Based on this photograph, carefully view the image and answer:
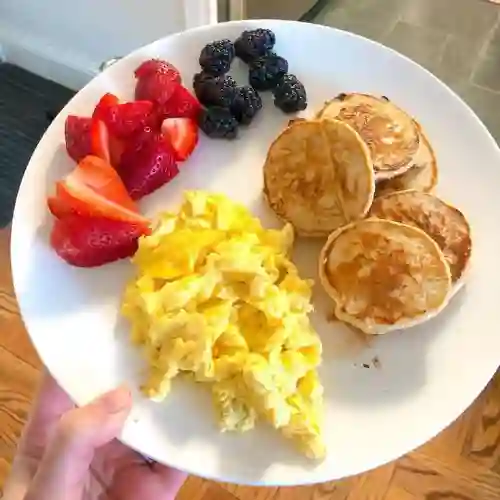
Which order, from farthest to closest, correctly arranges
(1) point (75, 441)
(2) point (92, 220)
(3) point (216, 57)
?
(3) point (216, 57) → (2) point (92, 220) → (1) point (75, 441)

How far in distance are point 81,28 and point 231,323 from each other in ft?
4.70

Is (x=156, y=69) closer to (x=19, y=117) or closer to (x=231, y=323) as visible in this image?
(x=231, y=323)

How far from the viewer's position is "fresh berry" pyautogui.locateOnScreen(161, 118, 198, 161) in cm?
115

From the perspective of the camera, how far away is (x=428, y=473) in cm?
163

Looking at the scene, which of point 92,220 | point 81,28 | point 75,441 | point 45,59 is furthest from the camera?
point 45,59

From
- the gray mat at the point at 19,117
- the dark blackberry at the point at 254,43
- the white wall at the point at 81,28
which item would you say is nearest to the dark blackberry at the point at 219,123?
the dark blackberry at the point at 254,43

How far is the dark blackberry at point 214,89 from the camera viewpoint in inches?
45.9

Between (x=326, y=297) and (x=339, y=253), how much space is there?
65mm

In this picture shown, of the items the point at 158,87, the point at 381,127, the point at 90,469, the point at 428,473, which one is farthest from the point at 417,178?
the point at 428,473

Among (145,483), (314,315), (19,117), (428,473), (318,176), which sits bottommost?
(428,473)

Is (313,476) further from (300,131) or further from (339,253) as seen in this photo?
(300,131)

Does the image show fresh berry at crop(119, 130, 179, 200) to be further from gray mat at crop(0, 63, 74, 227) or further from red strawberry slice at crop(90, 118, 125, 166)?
gray mat at crop(0, 63, 74, 227)

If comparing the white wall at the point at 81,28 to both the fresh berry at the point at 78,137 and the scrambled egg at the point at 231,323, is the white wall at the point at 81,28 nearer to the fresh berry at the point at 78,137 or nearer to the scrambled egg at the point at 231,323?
the fresh berry at the point at 78,137

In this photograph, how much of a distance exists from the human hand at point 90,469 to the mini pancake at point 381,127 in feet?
1.59
